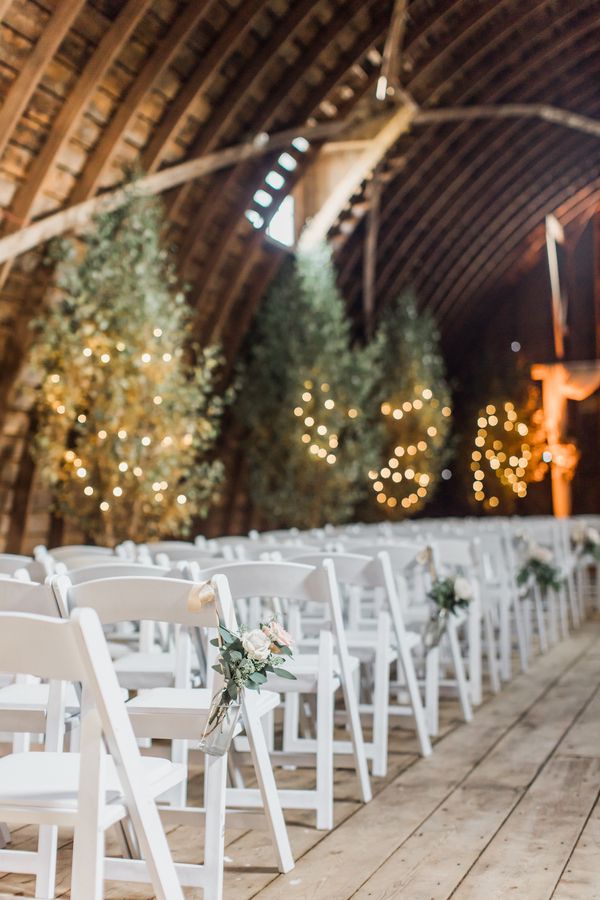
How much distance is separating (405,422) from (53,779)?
12.7 m

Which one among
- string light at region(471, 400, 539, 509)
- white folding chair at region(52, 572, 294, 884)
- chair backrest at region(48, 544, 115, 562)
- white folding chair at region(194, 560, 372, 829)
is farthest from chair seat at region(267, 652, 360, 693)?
string light at region(471, 400, 539, 509)

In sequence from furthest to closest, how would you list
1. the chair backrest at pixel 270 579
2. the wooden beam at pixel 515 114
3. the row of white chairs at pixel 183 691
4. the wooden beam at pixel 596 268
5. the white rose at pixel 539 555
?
the wooden beam at pixel 596 268 → the wooden beam at pixel 515 114 → the white rose at pixel 539 555 → the chair backrest at pixel 270 579 → the row of white chairs at pixel 183 691

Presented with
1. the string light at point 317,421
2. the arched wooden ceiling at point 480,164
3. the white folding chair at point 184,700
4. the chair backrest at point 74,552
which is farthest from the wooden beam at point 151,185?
the white folding chair at point 184,700

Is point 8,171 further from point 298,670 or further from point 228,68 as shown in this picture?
point 298,670

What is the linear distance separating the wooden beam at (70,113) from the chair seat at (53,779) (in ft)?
20.5

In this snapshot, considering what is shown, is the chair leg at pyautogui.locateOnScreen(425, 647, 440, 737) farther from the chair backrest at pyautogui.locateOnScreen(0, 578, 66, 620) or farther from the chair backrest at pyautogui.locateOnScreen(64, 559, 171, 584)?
the chair backrest at pyautogui.locateOnScreen(0, 578, 66, 620)

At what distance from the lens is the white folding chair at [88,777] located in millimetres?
1998

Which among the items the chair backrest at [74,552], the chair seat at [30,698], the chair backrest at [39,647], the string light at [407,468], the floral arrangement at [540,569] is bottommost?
the chair seat at [30,698]

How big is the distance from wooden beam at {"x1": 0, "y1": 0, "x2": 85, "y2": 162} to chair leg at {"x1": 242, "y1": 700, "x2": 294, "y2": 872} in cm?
558

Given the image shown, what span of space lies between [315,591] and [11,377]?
588 cm

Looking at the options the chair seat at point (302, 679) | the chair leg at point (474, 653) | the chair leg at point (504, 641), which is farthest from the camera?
the chair leg at point (504, 641)

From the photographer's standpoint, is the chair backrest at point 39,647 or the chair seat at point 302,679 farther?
the chair seat at point 302,679

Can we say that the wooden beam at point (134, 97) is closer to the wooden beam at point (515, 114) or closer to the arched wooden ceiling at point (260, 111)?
the arched wooden ceiling at point (260, 111)

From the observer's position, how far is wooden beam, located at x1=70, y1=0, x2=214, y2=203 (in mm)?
8047
